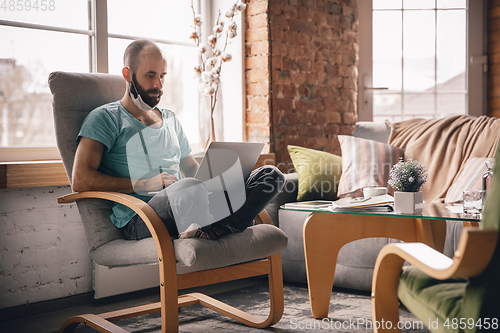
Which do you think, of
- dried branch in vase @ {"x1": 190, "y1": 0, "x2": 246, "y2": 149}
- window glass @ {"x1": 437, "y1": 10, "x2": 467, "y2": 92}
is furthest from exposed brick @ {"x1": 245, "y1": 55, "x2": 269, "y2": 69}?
window glass @ {"x1": 437, "y1": 10, "x2": 467, "y2": 92}

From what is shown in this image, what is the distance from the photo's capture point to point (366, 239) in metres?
2.42

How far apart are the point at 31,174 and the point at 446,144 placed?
2185 mm

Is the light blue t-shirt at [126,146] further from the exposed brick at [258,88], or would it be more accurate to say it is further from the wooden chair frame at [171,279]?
the exposed brick at [258,88]

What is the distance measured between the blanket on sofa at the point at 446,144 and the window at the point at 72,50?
1.16 meters

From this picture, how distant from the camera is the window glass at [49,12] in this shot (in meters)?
2.34

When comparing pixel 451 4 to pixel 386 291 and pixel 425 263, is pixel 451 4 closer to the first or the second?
pixel 386 291

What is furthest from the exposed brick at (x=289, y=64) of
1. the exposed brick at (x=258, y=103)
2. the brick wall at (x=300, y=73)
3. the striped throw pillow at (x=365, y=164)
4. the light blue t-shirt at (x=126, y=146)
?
the light blue t-shirt at (x=126, y=146)

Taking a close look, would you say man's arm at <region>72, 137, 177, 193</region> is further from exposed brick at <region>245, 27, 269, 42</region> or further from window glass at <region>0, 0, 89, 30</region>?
exposed brick at <region>245, 27, 269, 42</region>

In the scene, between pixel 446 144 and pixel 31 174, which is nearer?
pixel 31 174

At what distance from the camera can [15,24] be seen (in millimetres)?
2354

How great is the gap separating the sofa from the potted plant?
1.81ft

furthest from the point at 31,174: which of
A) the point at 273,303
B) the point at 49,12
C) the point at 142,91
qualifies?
the point at 273,303

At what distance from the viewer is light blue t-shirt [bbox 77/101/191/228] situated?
186 cm

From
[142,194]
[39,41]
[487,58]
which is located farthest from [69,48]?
[487,58]
